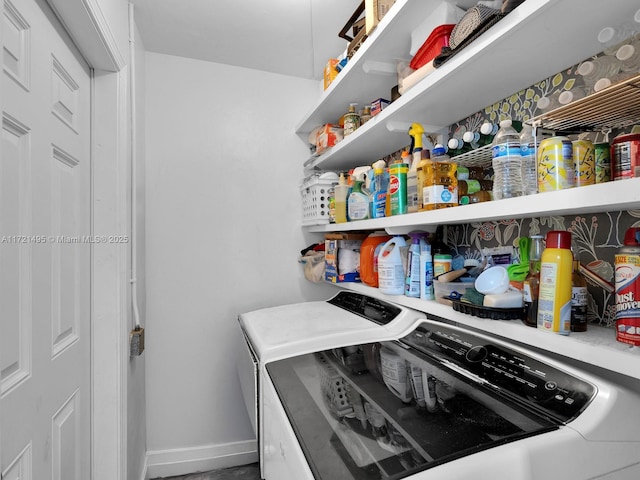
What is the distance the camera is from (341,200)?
1.98m

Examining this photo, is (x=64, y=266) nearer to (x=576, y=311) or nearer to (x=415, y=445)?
(x=415, y=445)

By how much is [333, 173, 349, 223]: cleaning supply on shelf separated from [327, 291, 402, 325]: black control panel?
44 centimetres

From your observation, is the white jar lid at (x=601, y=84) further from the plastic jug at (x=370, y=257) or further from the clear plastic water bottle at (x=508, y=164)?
the plastic jug at (x=370, y=257)

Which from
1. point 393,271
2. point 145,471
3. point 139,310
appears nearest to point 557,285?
point 393,271

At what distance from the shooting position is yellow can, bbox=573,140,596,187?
83 centimetres

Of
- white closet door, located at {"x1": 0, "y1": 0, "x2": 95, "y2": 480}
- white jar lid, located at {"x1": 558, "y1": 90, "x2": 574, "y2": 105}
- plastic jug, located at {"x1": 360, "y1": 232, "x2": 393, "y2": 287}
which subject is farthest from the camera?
plastic jug, located at {"x1": 360, "y1": 232, "x2": 393, "y2": 287}

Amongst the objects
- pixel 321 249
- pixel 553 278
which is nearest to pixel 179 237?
pixel 321 249

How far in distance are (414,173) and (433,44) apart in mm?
449

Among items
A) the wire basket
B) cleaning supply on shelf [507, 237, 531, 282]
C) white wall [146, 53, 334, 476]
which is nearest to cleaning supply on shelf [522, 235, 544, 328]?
cleaning supply on shelf [507, 237, 531, 282]

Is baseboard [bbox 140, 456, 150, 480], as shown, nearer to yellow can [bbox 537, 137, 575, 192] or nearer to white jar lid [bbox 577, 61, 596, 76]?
yellow can [bbox 537, 137, 575, 192]

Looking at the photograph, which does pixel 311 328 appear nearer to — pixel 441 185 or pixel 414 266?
pixel 414 266

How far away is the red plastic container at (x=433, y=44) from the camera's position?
1.17 metres

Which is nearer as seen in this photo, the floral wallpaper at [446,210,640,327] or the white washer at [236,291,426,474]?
the floral wallpaper at [446,210,640,327]

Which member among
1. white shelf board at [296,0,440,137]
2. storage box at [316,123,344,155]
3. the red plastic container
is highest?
white shelf board at [296,0,440,137]
